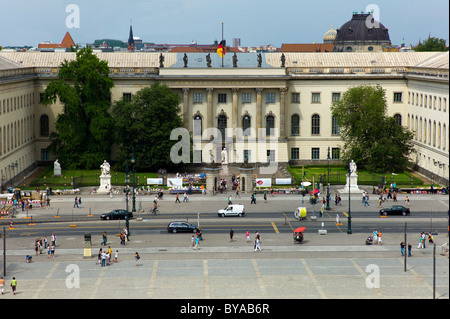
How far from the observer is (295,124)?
138 m

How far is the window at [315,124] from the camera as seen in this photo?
452ft

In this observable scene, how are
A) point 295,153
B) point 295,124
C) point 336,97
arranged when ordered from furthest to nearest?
1. point 295,153
2. point 295,124
3. point 336,97

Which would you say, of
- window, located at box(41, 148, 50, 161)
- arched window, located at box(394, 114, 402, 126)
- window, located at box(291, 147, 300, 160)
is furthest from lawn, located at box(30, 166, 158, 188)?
arched window, located at box(394, 114, 402, 126)

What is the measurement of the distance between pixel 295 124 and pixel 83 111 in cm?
3340

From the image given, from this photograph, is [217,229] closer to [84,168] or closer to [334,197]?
[334,197]

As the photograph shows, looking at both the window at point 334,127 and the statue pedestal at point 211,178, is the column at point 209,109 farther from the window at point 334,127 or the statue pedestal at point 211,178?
the statue pedestal at point 211,178

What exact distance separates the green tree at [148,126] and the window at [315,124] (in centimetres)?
2314

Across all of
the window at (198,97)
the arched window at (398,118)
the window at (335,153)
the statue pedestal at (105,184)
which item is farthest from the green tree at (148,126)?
the arched window at (398,118)

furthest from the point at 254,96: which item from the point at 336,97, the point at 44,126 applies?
the point at 44,126

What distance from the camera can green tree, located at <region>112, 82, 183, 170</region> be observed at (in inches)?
4875

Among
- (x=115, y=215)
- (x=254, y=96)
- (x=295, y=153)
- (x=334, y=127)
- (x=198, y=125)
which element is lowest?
(x=115, y=215)

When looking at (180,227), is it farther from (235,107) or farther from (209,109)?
(235,107)

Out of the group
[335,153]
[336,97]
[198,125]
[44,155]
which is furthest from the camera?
[335,153]

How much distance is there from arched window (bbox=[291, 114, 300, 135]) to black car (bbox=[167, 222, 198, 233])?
53.5 meters
